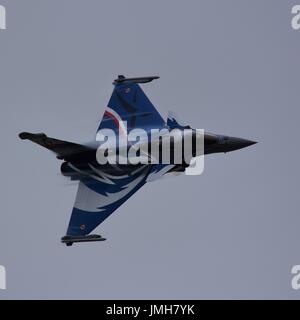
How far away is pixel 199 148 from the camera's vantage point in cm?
4200

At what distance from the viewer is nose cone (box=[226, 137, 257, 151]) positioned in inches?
1674

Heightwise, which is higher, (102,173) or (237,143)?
(237,143)

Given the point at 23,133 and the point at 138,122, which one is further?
the point at 138,122

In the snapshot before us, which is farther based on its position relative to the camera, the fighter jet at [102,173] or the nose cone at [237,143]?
the nose cone at [237,143]

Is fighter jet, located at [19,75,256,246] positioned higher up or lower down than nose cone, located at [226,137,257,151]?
lower down

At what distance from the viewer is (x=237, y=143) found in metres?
42.6

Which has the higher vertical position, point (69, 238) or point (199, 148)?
point (199, 148)

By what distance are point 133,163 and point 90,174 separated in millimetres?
1757

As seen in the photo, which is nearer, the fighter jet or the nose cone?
the fighter jet

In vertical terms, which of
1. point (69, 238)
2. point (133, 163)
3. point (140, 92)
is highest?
point (140, 92)

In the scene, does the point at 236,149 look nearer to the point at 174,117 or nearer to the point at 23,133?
the point at 174,117

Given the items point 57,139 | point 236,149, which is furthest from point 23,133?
point 236,149

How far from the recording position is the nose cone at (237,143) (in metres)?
42.5

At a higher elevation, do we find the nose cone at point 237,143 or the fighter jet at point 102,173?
the nose cone at point 237,143
